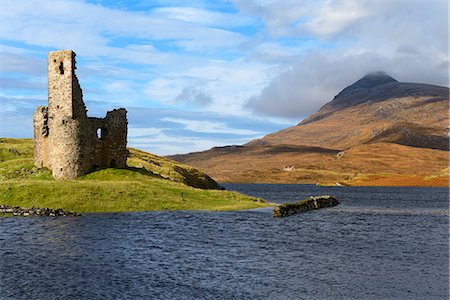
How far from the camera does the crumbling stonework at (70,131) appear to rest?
7900 centimetres

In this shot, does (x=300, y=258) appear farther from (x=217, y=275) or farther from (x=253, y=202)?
(x=253, y=202)

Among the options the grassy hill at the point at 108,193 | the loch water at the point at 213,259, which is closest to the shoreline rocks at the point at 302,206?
the grassy hill at the point at 108,193

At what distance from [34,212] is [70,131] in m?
21.1

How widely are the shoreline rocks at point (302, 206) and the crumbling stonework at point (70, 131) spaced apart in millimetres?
28189

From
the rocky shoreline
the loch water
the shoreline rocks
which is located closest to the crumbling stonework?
the rocky shoreline

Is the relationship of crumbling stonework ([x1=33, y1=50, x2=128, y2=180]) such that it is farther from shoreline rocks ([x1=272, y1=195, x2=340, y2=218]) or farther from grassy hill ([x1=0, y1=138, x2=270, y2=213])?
shoreline rocks ([x1=272, y1=195, x2=340, y2=218])

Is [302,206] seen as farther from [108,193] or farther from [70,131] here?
[70,131]

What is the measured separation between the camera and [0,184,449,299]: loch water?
29.7 metres

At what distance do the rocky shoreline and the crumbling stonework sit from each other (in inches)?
712

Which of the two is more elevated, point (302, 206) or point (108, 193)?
point (108, 193)

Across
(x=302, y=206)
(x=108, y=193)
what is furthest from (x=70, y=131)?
(x=302, y=206)

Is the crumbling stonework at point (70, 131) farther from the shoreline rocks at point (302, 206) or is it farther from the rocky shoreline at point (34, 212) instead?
the shoreline rocks at point (302, 206)

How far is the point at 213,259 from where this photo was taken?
3856 cm

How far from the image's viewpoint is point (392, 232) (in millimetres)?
58469
